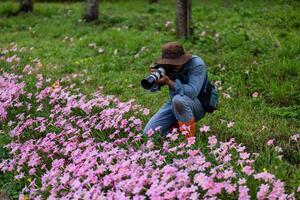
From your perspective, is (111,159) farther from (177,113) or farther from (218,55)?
(218,55)

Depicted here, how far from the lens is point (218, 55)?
31.7 feet

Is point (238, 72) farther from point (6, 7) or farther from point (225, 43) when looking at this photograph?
point (6, 7)

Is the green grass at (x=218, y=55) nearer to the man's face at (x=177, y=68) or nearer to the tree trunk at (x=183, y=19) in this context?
the tree trunk at (x=183, y=19)

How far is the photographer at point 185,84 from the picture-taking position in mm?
5445

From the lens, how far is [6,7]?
17.0m

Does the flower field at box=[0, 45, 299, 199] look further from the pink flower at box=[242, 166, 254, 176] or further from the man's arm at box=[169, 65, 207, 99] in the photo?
the man's arm at box=[169, 65, 207, 99]

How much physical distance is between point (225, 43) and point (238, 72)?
6.15 feet

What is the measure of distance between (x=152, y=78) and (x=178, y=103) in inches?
25.4

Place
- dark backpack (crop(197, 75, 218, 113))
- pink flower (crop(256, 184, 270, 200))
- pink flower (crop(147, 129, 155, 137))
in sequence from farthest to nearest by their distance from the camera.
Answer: dark backpack (crop(197, 75, 218, 113)) → pink flower (crop(147, 129, 155, 137)) → pink flower (crop(256, 184, 270, 200))

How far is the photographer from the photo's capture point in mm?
5445

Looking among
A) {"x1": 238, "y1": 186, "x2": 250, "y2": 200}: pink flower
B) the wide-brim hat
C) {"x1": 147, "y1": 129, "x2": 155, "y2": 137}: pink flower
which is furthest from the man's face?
{"x1": 238, "y1": 186, "x2": 250, "y2": 200}: pink flower

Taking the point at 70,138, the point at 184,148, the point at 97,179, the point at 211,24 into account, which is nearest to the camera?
the point at 97,179

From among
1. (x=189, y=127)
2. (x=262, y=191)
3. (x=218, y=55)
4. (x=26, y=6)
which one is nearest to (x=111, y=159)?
(x=189, y=127)

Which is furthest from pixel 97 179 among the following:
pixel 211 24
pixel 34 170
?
pixel 211 24
